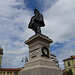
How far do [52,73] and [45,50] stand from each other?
1.79m

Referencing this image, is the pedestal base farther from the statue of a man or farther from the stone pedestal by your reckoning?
the statue of a man

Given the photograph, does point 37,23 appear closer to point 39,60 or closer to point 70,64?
point 39,60

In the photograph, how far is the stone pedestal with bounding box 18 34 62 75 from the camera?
544 centimetres

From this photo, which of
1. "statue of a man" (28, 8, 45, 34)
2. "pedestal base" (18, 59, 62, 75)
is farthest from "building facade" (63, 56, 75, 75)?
"pedestal base" (18, 59, 62, 75)

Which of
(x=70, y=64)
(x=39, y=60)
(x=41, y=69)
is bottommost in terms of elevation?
(x=70, y=64)

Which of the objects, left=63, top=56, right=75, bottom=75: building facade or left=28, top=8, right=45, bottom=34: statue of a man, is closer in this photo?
left=28, top=8, right=45, bottom=34: statue of a man

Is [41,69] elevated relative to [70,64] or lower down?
elevated

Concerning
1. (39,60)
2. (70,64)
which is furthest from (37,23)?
(70,64)

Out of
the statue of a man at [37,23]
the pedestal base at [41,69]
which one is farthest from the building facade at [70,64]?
the pedestal base at [41,69]

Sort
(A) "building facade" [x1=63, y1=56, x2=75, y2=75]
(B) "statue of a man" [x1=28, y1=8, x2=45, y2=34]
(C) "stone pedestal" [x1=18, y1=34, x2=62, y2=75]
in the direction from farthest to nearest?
(A) "building facade" [x1=63, y1=56, x2=75, y2=75] < (B) "statue of a man" [x1=28, y1=8, x2=45, y2=34] < (C) "stone pedestal" [x1=18, y1=34, x2=62, y2=75]

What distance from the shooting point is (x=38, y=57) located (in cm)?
623

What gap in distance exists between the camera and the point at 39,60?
5.85m

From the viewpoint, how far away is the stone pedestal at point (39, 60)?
544 centimetres

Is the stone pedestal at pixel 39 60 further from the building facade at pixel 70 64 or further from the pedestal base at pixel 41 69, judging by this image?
the building facade at pixel 70 64
